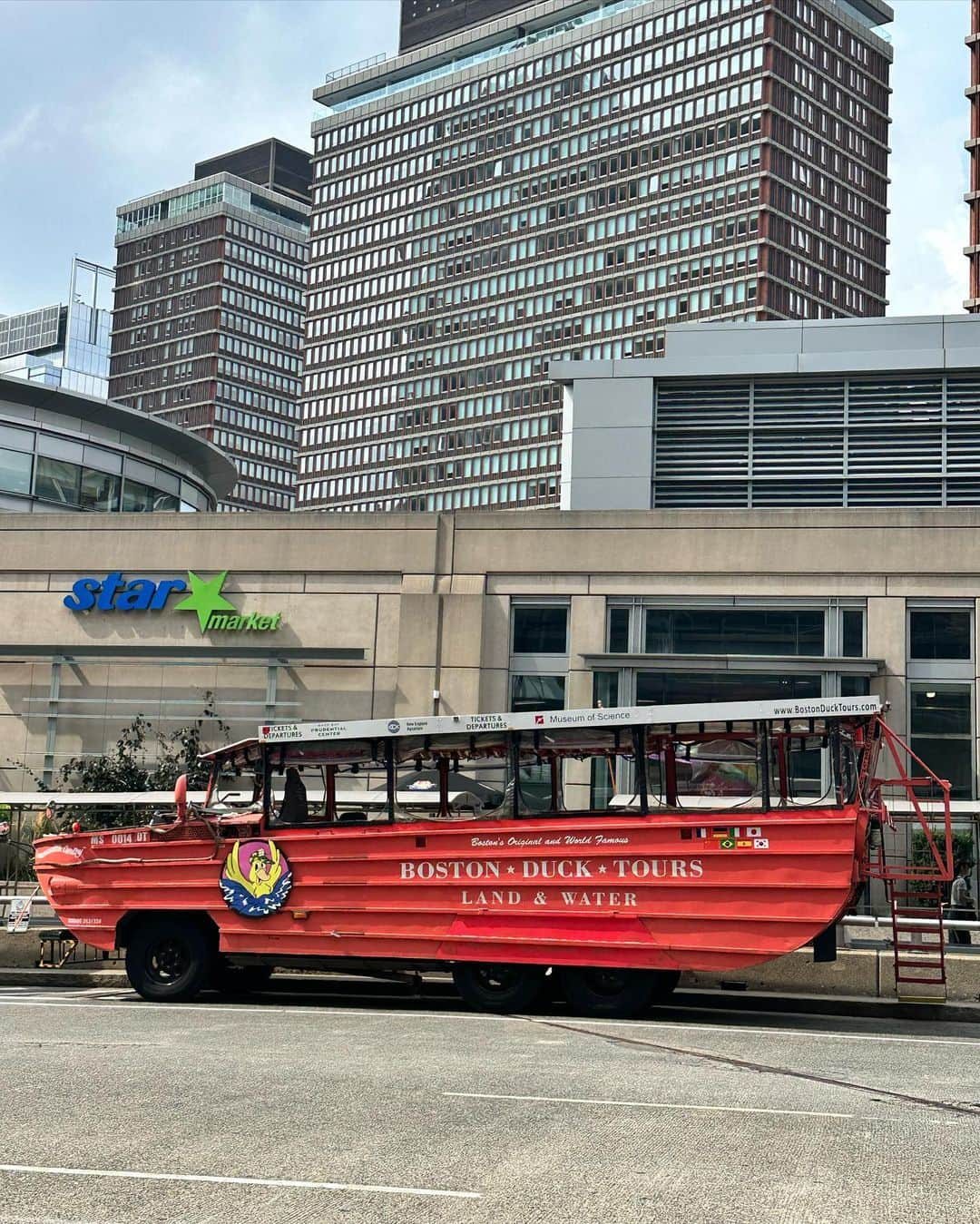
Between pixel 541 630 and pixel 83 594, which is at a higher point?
pixel 83 594

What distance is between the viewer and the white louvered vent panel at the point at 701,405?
135 ft

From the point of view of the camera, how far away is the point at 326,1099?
34.5 feet

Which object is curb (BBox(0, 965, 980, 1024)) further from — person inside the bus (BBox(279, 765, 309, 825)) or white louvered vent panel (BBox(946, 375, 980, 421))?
white louvered vent panel (BBox(946, 375, 980, 421))

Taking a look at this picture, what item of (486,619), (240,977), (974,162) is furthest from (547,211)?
(240,977)

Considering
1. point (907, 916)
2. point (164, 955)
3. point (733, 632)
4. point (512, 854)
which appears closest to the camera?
point (512, 854)

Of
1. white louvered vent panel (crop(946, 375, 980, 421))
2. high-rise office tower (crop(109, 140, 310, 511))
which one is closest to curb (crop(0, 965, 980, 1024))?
white louvered vent panel (crop(946, 375, 980, 421))

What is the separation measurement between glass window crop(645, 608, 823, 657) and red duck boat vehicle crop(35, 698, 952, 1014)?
1403 centimetres

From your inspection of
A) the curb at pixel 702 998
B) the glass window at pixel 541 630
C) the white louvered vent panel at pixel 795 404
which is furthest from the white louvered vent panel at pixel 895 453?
the curb at pixel 702 998

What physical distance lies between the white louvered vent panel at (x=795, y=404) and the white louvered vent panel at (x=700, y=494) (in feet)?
5.99

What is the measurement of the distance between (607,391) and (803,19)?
9833 centimetres

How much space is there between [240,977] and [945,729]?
16.3 metres

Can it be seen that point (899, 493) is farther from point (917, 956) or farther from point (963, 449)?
point (917, 956)

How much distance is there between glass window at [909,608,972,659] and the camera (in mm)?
30266

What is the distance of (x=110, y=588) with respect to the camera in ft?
110
